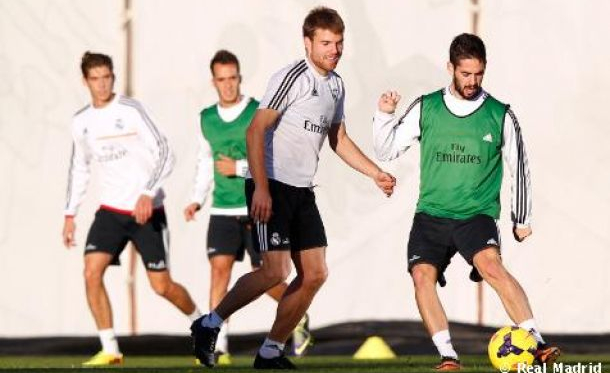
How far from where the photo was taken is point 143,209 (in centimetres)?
1322

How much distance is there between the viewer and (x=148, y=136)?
13.6 meters

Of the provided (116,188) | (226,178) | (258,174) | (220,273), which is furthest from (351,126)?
(258,174)

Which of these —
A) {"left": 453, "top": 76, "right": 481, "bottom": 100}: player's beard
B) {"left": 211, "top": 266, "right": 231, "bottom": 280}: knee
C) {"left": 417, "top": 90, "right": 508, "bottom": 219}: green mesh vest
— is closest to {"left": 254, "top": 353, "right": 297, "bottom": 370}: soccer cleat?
{"left": 417, "top": 90, "right": 508, "bottom": 219}: green mesh vest

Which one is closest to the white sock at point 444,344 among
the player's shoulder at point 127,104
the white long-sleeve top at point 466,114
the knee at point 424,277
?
the knee at point 424,277

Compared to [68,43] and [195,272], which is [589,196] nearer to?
[195,272]

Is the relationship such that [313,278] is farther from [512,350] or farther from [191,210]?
[191,210]

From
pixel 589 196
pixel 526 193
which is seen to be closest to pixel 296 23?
pixel 589 196

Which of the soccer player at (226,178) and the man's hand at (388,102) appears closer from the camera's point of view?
the man's hand at (388,102)

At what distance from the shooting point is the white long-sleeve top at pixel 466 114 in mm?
10742

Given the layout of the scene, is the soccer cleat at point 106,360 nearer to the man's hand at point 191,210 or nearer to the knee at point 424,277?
the man's hand at point 191,210

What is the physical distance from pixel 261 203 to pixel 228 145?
3.96 metres

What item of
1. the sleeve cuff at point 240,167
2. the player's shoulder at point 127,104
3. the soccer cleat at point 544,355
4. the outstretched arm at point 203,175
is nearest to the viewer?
the soccer cleat at point 544,355

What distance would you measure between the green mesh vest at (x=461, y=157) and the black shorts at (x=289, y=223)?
77 cm

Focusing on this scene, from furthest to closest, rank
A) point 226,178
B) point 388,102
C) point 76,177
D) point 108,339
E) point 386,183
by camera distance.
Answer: point 226,178, point 76,177, point 108,339, point 388,102, point 386,183
